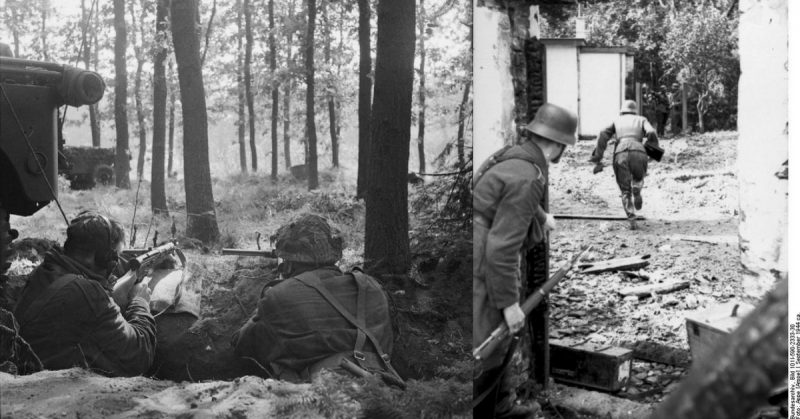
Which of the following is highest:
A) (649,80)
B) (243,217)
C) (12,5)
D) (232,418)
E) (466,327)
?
(12,5)

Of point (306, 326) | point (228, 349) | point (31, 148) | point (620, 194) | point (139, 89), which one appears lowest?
point (228, 349)

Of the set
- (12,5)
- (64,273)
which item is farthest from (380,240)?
(12,5)

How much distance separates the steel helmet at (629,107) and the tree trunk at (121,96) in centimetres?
317

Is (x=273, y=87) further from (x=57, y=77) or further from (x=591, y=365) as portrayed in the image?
(x=591, y=365)

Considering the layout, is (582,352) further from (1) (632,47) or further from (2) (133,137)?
(2) (133,137)

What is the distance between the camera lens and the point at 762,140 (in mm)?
4910

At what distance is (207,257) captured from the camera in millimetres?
4391

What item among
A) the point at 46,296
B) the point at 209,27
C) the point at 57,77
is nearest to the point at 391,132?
the point at 209,27

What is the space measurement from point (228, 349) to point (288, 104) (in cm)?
151

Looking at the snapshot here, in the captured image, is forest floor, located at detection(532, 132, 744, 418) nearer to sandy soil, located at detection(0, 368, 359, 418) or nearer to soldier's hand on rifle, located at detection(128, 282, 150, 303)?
sandy soil, located at detection(0, 368, 359, 418)

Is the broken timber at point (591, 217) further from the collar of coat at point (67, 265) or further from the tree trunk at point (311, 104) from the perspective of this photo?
the collar of coat at point (67, 265)

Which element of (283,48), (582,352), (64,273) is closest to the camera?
(64,273)

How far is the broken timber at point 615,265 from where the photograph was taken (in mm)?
5344

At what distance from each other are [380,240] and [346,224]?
25 centimetres
